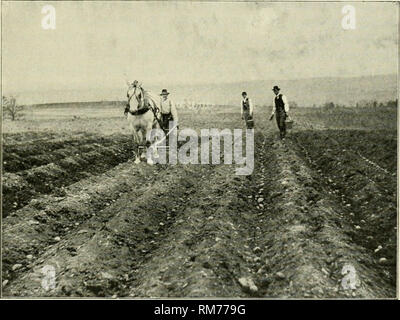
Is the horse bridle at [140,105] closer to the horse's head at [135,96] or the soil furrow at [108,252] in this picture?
the horse's head at [135,96]

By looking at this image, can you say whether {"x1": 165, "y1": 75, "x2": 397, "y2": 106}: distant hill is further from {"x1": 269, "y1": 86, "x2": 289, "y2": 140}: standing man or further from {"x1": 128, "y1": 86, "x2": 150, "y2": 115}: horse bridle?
{"x1": 128, "y1": 86, "x2": 150, "y2": 115}: horse bridle

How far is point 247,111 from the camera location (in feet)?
28.6

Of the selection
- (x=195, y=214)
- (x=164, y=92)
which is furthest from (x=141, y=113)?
(x=195, y=214)

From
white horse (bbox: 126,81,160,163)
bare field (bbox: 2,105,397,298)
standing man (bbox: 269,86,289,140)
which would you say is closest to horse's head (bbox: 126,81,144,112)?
white horse (bbox: 126,81,160,163)

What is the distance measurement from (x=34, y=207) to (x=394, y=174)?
570 cm

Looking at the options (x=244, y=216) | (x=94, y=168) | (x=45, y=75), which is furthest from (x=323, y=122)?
(x=45, y=75)

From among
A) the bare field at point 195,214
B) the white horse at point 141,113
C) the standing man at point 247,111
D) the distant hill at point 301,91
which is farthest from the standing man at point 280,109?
the white horse at point 141,113

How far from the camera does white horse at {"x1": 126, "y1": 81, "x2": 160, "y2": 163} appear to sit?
7.74 meters

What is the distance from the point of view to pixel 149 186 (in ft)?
24.0

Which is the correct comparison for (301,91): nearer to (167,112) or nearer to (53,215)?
(167,112)

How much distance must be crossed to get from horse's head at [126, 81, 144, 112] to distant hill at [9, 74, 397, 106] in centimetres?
17

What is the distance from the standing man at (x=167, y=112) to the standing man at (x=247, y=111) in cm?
143

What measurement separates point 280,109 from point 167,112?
98.2 inches

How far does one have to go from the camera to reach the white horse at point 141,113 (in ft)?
25.4
